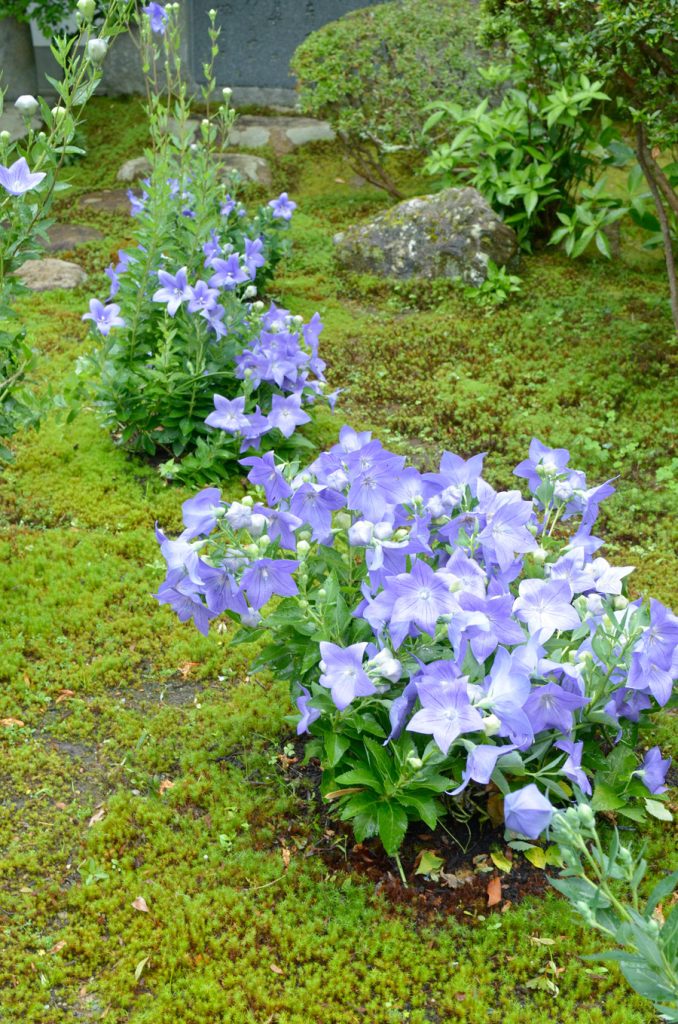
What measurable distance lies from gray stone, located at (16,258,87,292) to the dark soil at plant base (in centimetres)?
504

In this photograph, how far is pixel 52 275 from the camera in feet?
22.7

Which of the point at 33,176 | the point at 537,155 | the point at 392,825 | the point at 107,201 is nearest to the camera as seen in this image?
the point at 392,825

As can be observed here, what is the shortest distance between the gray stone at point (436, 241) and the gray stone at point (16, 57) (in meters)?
4.63

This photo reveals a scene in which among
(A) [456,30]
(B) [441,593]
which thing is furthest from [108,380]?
(A) [456,30]

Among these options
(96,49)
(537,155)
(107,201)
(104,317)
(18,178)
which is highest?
(96,49)

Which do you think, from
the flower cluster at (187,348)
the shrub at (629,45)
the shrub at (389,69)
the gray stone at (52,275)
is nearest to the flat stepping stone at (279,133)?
the shrub at (389,69)

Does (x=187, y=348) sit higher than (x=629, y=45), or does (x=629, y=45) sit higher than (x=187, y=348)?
(x=629, y=45)

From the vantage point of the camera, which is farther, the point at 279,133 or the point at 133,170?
the point at 279,133

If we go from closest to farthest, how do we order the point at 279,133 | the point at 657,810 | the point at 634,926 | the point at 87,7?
the point at 634,926, the point at 657,810, the point at 87,7, the point at 279,133

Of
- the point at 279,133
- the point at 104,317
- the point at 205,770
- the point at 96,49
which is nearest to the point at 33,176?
the point at 96,49

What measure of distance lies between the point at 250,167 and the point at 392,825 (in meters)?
7.66

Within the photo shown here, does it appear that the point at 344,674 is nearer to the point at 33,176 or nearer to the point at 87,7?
the point at 33,176

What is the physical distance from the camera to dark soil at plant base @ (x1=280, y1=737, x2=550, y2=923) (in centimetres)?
247

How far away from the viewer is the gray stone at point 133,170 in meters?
8.93
